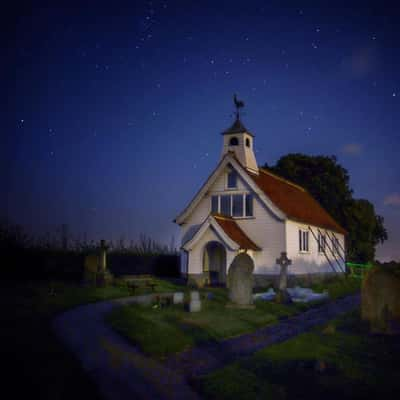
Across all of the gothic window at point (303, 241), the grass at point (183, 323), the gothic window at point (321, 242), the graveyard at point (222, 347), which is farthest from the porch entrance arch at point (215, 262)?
the grass at point (183, 323)

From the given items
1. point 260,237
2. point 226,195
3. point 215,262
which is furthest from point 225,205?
point 215,262

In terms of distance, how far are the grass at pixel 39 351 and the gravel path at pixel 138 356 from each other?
0.99ft

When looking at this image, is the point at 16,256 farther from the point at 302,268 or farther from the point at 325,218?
the point at 325,218

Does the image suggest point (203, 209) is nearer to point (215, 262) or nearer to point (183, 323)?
point (215, 262)

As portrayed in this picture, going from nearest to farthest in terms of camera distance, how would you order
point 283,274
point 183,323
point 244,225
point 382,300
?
point 382,300, point 183,323, point 283,274, point 244,225

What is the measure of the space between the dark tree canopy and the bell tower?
1767 cm

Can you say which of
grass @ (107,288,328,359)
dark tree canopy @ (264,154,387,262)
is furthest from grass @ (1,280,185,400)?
dark tree canopy @ (264,154,387,262)

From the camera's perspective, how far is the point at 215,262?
3197 centimetres

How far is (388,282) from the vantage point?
1411 cm

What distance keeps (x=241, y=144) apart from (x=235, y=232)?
711 centimetres

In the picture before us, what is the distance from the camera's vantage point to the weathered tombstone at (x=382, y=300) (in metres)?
13.6

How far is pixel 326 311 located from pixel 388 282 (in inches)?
215

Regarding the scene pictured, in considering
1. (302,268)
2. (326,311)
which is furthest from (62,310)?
(302,268)

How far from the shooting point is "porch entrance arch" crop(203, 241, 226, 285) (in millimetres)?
Result: 31059
